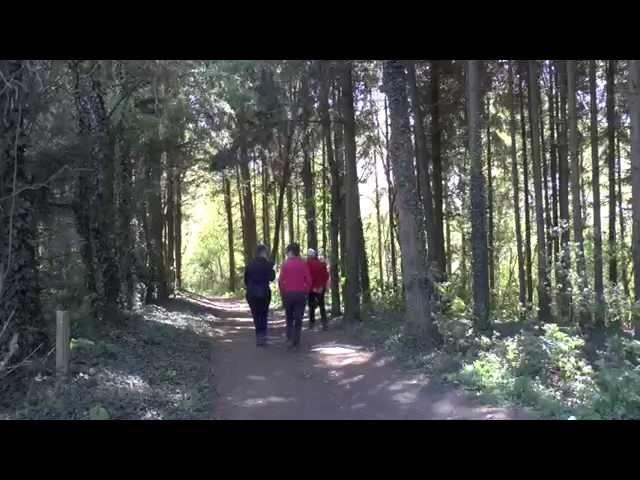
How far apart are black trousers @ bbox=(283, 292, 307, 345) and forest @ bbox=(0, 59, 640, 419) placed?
73.9 inches

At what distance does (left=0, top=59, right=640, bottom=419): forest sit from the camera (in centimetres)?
954

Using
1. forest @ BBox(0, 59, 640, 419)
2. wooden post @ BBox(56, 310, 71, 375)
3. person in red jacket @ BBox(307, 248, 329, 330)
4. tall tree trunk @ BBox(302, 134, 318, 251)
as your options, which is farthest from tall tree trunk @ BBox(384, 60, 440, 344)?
tall tree trunk @ BBox(302, 134, 318, 251)

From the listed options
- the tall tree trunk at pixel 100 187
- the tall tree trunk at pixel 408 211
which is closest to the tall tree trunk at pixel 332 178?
the tall tree trunk at pixel 408 211

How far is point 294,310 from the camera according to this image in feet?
44.4

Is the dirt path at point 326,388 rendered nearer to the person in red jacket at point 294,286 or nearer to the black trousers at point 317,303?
the person in red jacket at point 294,286

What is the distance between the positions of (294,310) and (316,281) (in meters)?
4.05

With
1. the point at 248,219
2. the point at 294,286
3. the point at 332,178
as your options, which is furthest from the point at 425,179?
the point at 248,219

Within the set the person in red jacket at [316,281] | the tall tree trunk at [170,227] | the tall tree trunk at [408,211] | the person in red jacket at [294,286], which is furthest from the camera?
the tall tree trunk at [170,227]

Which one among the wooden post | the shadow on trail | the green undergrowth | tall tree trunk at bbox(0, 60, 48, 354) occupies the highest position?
tall tree trunk at bbox(0, 60, 48, 354)

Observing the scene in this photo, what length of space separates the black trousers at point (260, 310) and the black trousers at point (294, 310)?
0.49m

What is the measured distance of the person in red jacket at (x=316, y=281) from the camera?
1719 cm

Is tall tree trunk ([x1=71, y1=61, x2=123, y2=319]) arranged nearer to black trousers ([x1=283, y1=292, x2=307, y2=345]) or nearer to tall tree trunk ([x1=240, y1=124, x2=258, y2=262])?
black trousers ([x1=283, y1=292, x2=307, y2=345])

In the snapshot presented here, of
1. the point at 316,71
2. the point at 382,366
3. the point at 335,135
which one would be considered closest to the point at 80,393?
the point at 382,366
